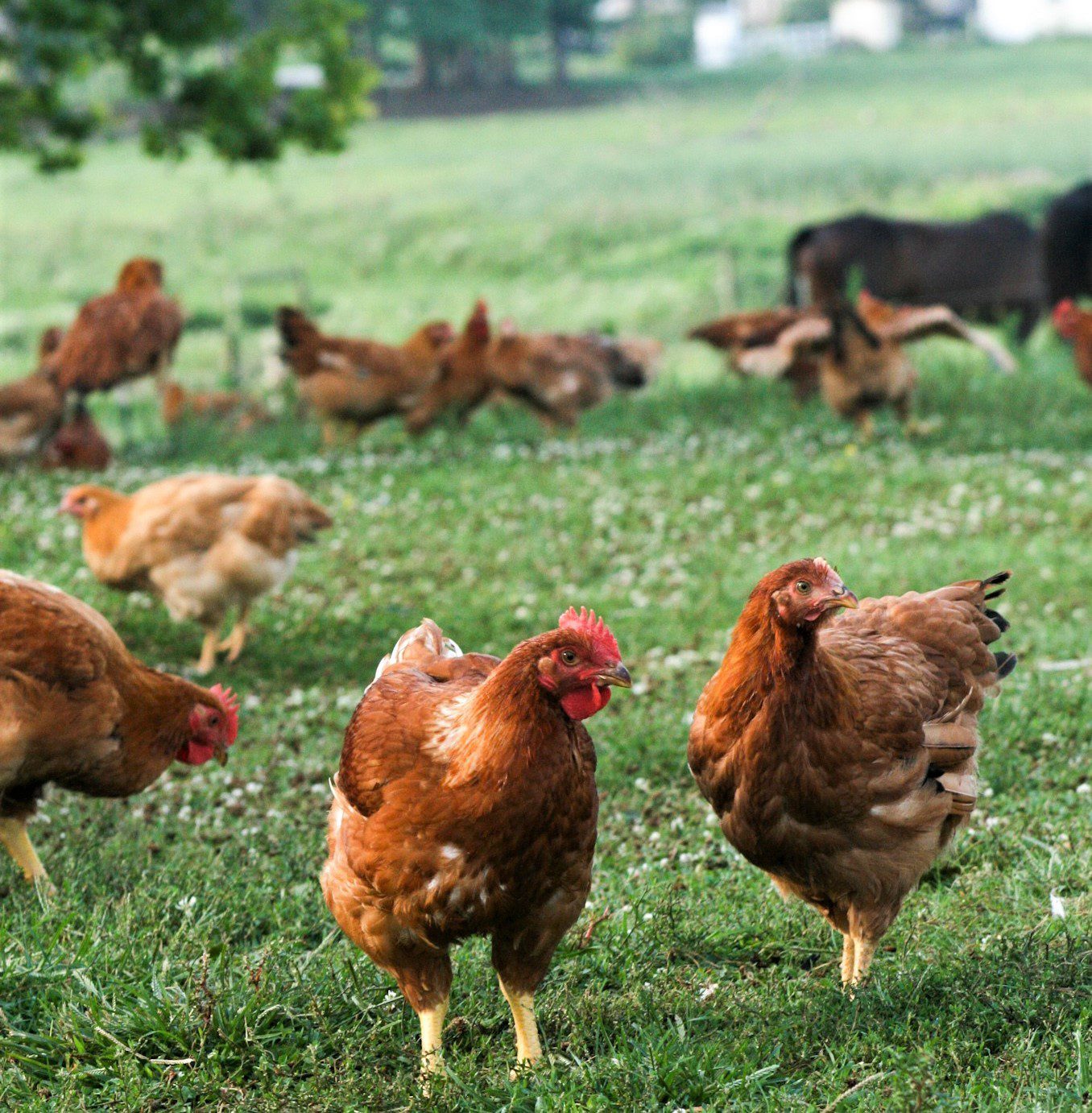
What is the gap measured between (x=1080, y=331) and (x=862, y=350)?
2.21 meters

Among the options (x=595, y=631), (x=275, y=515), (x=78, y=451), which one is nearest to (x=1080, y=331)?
(x=275, y=515)

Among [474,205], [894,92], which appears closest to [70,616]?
[474,205]

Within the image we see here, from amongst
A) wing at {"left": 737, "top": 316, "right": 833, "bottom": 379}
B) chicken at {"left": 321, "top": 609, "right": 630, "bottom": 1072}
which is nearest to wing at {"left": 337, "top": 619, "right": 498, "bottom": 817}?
chicken at {"left": 321, "top": 609, "right": 630, "bottom": 1072}

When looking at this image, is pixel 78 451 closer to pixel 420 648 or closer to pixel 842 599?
pixel 420 648

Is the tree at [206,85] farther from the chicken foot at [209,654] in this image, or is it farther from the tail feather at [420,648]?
the tail feather at [420,648]

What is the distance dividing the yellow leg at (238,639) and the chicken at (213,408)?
6630mm

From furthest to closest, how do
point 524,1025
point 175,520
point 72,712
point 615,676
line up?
point 175,520, point 72,712, point 524,1025, point 615,676

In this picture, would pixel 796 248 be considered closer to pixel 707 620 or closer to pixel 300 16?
pixel 300 16

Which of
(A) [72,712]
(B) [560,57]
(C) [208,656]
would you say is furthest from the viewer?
(B) [560,57]

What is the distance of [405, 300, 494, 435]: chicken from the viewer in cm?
1231

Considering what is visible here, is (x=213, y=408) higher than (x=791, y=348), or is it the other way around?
(x=791, y=348)

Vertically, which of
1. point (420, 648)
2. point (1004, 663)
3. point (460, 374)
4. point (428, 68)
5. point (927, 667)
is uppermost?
point (428, 68)

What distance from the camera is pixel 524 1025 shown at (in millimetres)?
3523

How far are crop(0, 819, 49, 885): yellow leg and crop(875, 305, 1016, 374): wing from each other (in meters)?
8.44
